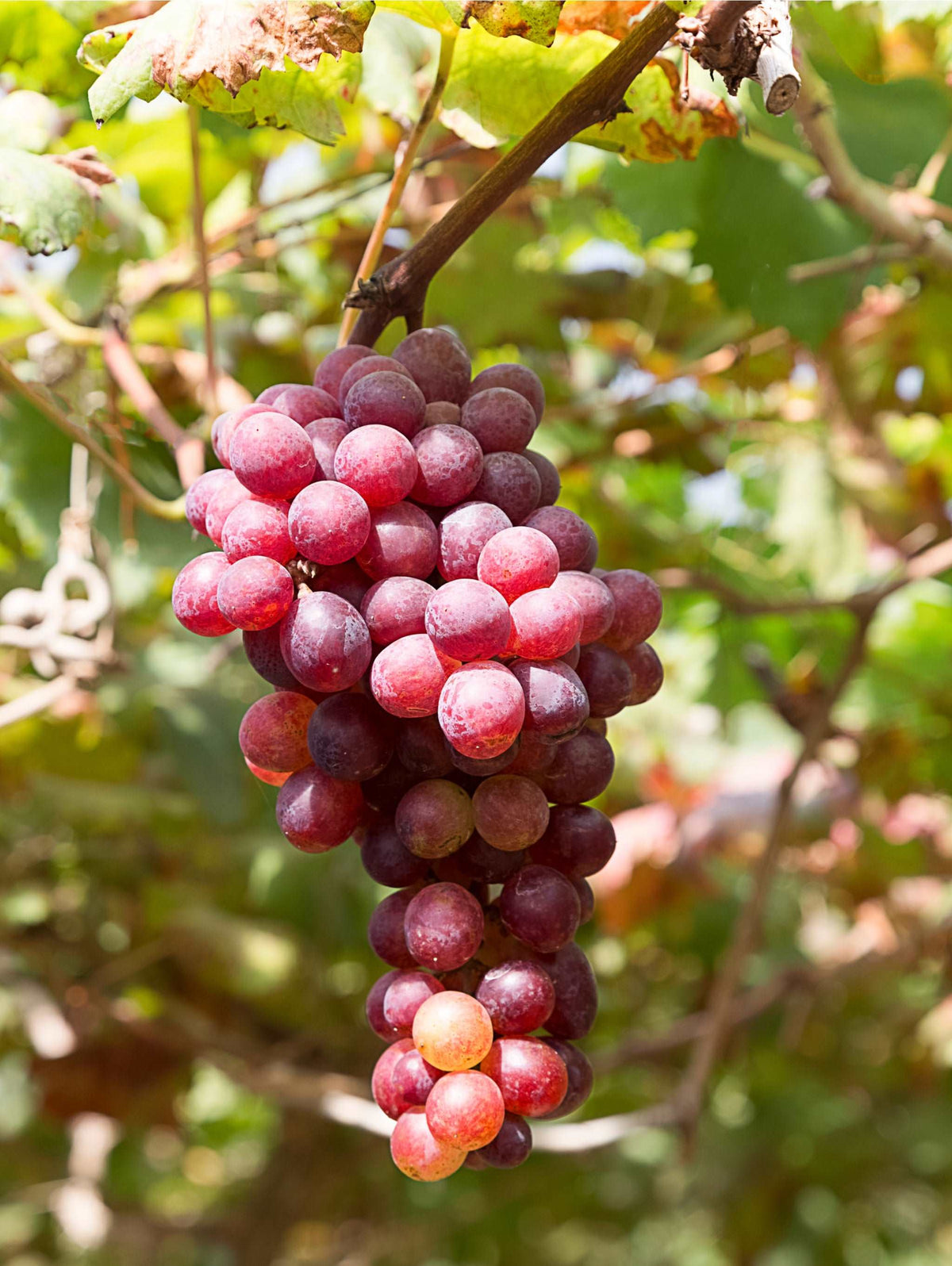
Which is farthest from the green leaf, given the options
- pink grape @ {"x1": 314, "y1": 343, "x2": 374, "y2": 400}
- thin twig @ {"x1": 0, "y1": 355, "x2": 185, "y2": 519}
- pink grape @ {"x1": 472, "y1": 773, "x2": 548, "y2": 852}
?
pink grape @ {"x1": 472, "y1": 773, "x2": 548, "y2": 852}

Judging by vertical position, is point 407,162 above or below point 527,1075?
above

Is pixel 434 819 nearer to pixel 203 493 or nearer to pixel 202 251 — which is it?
pixel 203 493

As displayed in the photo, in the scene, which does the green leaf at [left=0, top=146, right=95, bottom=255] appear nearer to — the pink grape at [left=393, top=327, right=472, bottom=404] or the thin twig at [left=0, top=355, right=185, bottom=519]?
the thin twig at [left=0, top=355, right=185, bottom=519]

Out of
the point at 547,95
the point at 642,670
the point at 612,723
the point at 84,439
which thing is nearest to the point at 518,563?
the point at 642,670

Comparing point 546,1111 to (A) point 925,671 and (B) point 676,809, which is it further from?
(B) point 676,809

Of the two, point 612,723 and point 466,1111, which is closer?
point 466,1111

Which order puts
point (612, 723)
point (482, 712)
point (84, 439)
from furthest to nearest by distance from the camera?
point (612, 723) < point (84, 439) < point (482, 712)
